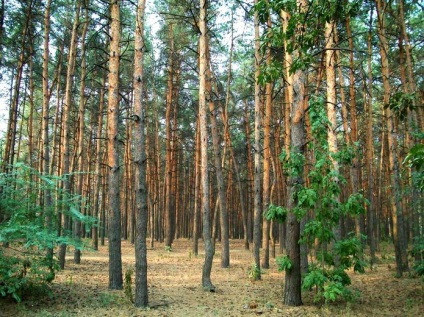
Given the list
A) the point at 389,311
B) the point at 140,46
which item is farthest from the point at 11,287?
the point at 389,311

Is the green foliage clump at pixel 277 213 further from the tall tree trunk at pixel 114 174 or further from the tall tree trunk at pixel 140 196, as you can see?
the tall tree trunk at pixel 114 174

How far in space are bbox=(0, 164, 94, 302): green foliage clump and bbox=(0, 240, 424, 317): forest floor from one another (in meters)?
0.56

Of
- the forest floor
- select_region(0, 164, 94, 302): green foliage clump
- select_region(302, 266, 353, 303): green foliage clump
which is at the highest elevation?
select_region(0, 164, 94, 302): green foliage clump

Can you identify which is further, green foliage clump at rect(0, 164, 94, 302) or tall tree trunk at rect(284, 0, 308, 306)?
tall tree trunk at rect(284, 0, 308, 306)

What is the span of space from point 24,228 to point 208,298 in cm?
480

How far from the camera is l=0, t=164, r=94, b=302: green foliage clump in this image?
6.98m

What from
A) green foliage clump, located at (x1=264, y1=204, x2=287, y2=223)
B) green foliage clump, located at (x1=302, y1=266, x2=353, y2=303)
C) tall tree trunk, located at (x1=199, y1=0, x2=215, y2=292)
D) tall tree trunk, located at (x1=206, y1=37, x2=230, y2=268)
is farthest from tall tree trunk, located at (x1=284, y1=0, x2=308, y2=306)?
tall tree trunk, located at (x1=206, y1=37, x2=230, y2=268)

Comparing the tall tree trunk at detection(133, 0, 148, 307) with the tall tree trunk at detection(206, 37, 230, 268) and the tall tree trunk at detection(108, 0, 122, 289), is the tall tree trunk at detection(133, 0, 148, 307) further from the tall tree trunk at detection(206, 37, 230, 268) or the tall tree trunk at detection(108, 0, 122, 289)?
the tall tree trunk at detection(206, 37, 230, 268)

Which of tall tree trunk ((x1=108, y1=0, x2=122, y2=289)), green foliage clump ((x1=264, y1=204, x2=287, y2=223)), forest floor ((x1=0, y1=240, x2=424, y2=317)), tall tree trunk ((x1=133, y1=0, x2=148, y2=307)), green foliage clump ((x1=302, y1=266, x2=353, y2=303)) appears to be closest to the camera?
green foliage clump ((x1=302, y1=266, x2=353, y2=303))

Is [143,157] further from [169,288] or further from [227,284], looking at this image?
[227,284]

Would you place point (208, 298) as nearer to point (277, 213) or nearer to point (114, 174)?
point (277, 213)

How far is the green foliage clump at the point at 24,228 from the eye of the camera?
22.9 feet

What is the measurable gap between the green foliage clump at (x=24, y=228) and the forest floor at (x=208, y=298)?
563 mm

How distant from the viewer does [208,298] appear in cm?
→ 923
